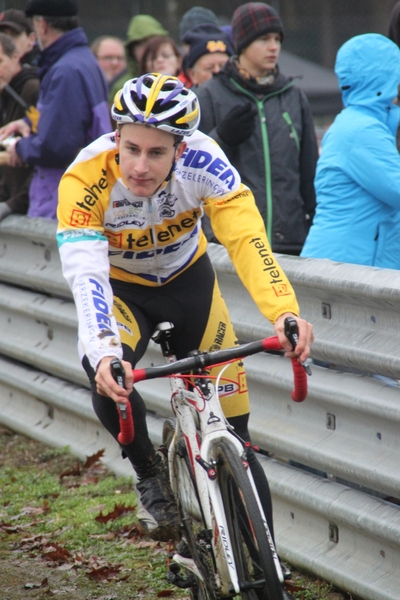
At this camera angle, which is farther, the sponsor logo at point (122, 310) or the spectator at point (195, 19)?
the spectator at point (195, 19)

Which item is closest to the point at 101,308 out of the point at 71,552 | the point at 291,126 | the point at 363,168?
the point at 71,552

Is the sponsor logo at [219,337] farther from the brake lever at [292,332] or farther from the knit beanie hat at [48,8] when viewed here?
the knit beanie hat at [48,8]

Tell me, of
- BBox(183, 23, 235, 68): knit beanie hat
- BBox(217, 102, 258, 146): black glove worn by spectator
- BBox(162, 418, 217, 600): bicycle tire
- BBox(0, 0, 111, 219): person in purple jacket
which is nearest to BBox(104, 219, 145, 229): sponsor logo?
BBox(162, 418, 217, 600): bicycle tire

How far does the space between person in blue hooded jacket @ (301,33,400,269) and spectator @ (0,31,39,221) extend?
2.86 m

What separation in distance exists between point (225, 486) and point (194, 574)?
65 cm

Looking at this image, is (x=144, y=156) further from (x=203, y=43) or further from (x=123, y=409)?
(x=203, y=43)

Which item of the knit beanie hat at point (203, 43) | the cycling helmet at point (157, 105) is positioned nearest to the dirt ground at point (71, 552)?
the cycling helmet at point (157, 105)

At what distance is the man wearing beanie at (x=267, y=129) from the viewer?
6.52m

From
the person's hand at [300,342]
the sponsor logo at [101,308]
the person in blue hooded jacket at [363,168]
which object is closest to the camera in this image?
the person's hand at [300,342]

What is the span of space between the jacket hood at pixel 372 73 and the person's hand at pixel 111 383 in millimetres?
2794

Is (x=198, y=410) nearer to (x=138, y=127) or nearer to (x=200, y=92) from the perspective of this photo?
(x=138, y=127)

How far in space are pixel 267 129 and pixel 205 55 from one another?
5.12 feet

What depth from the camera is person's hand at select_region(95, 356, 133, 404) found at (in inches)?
142

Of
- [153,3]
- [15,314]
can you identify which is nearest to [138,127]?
[15,314]
